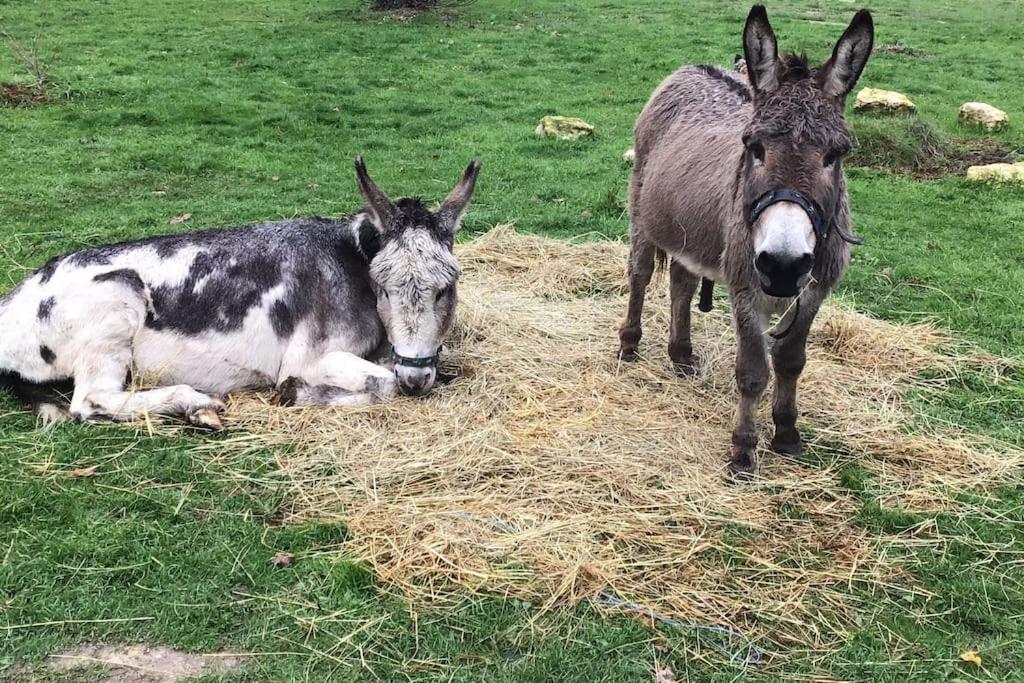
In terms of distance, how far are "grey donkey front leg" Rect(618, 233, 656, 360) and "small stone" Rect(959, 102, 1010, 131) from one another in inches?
381

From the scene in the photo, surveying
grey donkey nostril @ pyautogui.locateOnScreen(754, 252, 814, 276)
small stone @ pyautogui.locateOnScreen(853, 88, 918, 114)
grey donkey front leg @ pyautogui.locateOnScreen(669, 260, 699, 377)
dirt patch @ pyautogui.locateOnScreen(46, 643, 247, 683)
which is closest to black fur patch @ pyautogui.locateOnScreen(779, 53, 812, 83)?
grey donkey nostril @ pyautogui.locateOnScreen(754, 252, 814, 276)

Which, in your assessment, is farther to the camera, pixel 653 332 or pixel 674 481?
pixel 653 332

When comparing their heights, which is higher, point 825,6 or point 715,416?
point 825,6

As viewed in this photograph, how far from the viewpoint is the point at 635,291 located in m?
5.60

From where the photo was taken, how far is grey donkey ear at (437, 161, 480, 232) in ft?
16.2

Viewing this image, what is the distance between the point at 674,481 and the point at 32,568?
308cm

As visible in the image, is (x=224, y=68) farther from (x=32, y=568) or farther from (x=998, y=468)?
(x=998, y=468)

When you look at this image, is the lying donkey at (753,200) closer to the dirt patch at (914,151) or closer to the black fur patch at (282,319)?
the black fur patch at (282,319)

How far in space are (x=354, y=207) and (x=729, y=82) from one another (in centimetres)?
450

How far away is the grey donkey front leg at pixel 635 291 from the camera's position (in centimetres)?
555

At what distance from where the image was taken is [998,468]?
4395mm

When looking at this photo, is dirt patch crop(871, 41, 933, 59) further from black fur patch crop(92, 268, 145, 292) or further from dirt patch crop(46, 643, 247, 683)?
dirt patch crop(46, 643, 247, 683)

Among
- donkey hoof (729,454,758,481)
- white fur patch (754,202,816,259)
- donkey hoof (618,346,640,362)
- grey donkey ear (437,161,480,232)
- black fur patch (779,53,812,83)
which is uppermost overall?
black fur patch (779,53,812,83)

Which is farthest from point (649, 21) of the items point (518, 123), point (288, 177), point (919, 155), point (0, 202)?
point (0, 202)
